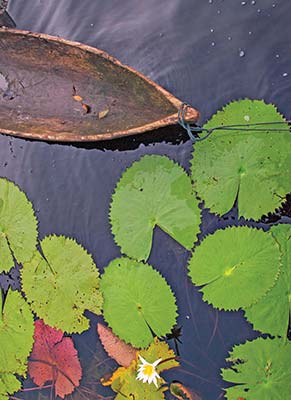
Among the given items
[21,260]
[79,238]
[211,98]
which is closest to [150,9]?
→ [211,98]

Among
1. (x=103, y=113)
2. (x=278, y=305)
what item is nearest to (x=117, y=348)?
(x=278, y=305)

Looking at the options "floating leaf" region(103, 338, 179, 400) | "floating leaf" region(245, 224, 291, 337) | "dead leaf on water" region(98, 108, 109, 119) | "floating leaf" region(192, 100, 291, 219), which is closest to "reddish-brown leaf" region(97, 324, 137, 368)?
"floating leaf" region(103, 338, 179, 400)

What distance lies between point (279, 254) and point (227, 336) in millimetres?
534

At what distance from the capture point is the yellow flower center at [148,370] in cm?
246

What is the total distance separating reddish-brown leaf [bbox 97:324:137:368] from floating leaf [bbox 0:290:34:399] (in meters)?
0.40

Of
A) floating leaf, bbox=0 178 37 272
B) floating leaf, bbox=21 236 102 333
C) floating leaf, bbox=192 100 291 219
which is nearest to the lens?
floating leaf, bbox=192 100 291 219

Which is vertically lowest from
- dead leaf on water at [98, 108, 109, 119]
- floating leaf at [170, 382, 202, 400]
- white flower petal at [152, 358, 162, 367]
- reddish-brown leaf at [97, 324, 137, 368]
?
floating leaf at [170, 382, 202, 400]

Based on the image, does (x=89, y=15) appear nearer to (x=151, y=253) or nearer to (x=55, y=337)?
(x=151, y=253)

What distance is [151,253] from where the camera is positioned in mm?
2844

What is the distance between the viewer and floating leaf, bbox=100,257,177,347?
260 cm

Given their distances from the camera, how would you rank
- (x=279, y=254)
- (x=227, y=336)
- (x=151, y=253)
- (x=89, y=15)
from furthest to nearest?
1. (x=89, y=15)
2. (x=151, y=253)
3. (x=227, y=336)
4. (x=279, y=254)

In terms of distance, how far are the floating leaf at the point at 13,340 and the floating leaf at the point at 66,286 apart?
10cm

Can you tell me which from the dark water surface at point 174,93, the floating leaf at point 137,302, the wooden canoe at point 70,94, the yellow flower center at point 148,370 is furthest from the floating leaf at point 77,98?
the yellow flower center at point 148,370

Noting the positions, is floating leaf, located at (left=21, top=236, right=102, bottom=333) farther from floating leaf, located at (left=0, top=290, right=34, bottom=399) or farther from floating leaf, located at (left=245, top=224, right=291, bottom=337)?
floating leaf, located at (left=245, top=224, right=291, bottom=337)
